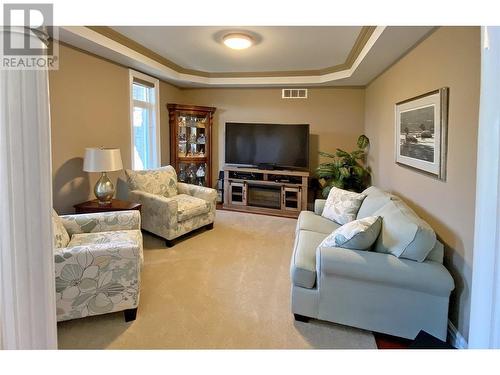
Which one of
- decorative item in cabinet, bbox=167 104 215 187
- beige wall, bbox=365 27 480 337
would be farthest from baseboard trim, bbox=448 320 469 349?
decorative item in cabinet, bbox=167 104 215 187

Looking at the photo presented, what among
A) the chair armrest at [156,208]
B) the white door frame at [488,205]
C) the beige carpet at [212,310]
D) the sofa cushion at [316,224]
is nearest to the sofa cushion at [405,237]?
the beige carpet at [212,310]

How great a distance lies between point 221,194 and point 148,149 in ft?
5.66

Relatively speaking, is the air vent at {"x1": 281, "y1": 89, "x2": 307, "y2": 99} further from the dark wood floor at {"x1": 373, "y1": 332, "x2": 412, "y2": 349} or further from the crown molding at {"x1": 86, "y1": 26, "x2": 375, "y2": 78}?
the dark wood floor at {"x1": 373, "y1": 332, "x2": 412, "y2": 349}

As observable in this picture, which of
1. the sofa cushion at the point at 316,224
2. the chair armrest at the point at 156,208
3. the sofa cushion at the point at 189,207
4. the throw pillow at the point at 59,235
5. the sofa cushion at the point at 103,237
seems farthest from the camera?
the sofa cushion at the point at 189,207

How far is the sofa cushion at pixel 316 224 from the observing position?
3310 mm

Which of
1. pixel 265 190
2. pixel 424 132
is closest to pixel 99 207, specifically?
pixel 265 190

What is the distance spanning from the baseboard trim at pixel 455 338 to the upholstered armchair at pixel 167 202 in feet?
9.33

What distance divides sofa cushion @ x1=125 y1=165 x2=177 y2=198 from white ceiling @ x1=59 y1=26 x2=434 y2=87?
1.45 metres

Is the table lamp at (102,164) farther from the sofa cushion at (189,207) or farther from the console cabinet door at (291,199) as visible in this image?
the console cabinet door at (291,199)

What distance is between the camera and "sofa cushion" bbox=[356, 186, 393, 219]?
3.00 metres

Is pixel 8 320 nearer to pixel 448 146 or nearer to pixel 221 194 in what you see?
pixel 448 146

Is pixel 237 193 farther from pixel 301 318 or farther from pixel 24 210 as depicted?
pixel 24 210

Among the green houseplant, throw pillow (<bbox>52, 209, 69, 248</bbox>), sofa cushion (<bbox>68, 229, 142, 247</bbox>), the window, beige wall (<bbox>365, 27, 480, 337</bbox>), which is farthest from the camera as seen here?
the green houseplant
